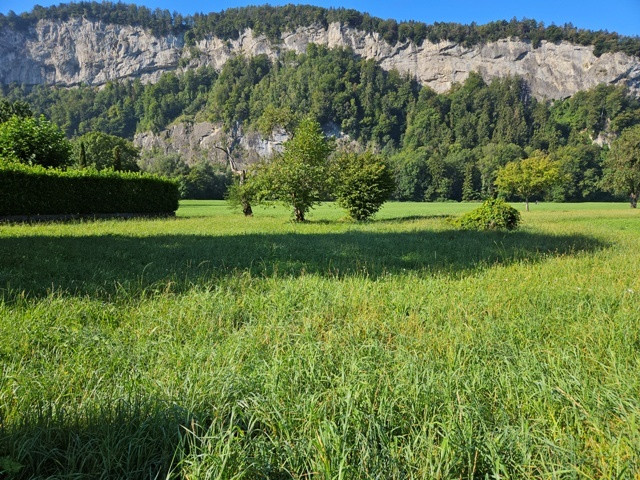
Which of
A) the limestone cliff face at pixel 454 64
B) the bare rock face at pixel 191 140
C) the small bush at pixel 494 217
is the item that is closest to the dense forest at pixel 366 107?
the bare rock face at pixel 191 140

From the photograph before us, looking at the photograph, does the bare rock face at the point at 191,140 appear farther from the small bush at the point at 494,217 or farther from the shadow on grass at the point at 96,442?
the shadow on grass at the point at 96,442

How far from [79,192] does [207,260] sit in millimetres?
17665

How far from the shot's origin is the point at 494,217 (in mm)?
15023

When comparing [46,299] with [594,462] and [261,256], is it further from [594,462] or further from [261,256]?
[594,462]

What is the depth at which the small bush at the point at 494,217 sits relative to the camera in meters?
15.0

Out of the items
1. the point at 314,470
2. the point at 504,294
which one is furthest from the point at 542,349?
the point at 314,470

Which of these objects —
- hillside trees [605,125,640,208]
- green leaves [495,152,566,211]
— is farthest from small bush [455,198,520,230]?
hillside trees [605,125,640,208]

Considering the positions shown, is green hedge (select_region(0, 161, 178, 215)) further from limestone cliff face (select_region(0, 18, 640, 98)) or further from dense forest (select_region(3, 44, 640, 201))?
limestone cliff face (select_region(0, 18, 640, 98))

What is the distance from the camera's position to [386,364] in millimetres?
2760

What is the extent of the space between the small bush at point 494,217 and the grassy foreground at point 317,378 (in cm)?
984

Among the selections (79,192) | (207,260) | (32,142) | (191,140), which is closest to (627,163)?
(207,260)

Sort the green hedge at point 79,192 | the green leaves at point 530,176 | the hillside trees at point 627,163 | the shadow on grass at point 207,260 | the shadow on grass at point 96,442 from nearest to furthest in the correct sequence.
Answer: the shadow on grass at point 96,442, the shadow on grass at point 207,260, the green hedge at point 79,192, the hillside trees at point 627,163, the green leaves at point 530,176

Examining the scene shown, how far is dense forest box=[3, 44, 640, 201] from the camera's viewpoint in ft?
414

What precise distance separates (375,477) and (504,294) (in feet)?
12.7
